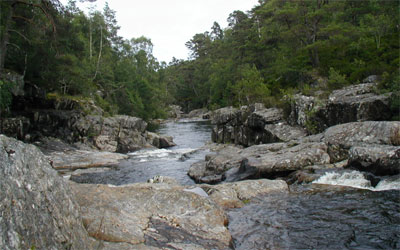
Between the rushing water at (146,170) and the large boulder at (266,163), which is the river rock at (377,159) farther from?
the rushing water at (146,170)

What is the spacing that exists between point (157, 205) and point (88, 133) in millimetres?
22670

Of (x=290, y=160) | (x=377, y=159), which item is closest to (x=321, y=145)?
(x=290, y=160)

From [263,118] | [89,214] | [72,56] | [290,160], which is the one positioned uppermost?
[72,56]

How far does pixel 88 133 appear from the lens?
2736 centimetres

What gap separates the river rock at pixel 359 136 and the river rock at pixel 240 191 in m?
4.73

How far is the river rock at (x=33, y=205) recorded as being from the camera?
10.6 ft

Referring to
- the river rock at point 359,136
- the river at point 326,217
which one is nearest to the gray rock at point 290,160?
the river rock at point 359,136

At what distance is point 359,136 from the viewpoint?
46.2 feet

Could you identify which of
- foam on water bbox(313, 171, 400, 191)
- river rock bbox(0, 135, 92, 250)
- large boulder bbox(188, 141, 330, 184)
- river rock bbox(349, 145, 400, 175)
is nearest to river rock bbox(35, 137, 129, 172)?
large boulder bbox(188, 141, 330, 184)

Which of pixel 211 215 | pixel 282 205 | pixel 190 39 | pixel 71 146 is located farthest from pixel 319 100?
pixel 190 39

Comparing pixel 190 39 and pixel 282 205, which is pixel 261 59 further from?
pixel 190 39

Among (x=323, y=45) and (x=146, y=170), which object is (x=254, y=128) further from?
(x=323, y=45)

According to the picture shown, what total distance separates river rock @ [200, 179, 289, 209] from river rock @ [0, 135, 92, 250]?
18.6 ft

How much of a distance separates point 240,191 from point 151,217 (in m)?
4.79
